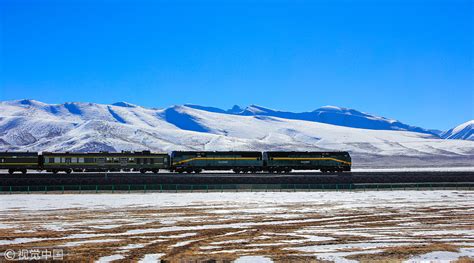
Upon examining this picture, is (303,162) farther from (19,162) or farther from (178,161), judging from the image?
(19,162)

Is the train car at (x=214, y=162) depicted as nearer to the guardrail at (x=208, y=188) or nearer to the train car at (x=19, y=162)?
the train car at (x=19, y=162)

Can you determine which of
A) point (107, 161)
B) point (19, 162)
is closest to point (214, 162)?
point (107, 161)

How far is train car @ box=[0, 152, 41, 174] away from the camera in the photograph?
79.4 metres

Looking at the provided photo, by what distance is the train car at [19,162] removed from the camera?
7944cm

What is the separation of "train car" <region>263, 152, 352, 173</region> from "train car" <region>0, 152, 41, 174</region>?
36454 mm

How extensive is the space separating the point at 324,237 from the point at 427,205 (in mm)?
18472

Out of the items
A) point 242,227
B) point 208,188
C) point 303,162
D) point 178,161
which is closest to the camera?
point 242,227

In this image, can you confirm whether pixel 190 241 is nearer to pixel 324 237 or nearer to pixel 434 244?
pixel 324 237

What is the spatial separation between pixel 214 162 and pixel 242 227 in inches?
2051

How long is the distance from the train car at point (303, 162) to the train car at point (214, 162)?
1.89 metres

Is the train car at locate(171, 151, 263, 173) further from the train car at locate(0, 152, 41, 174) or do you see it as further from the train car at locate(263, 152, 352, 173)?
the train car at locate(0, 152, 41, 174)

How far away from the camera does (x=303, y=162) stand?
82.2m

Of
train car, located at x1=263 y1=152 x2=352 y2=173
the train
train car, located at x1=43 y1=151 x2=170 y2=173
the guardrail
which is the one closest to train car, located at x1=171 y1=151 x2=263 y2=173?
the train

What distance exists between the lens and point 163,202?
43562 millimetres
